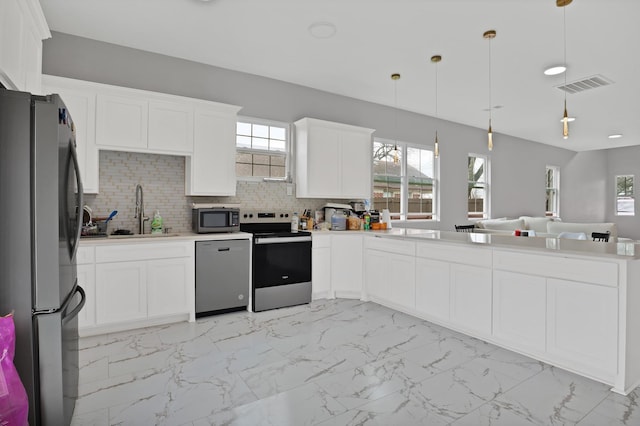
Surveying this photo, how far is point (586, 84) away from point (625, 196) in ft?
22.6

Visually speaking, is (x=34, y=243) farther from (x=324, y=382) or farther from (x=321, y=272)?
(x=321, y=272)

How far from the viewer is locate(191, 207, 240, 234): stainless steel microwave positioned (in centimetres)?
370

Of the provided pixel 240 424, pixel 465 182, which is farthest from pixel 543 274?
pixel 465 182

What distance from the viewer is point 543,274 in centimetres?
254

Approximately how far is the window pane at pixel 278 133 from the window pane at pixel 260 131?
0.23ft

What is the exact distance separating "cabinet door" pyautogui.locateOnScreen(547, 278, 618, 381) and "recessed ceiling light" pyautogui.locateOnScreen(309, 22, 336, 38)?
9.16 ft

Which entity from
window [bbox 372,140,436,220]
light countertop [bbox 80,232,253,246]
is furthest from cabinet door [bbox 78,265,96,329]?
window [bbox 372,140,436,220]

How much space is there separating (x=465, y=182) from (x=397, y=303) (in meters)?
3.87

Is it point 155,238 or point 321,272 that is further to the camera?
point 321,272

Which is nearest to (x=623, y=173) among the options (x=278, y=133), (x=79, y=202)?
(x=278, y=133)

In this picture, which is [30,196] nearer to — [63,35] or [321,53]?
[63,35]

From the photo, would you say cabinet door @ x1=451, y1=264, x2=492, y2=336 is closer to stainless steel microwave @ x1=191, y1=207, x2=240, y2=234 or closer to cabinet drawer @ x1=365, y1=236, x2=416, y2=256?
cabinet drawer @ x1=365, y1=236, x2=416, y2=256

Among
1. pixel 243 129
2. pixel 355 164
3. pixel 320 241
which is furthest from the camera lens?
pixel 355 164

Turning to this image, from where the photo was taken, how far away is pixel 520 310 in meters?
2.68
